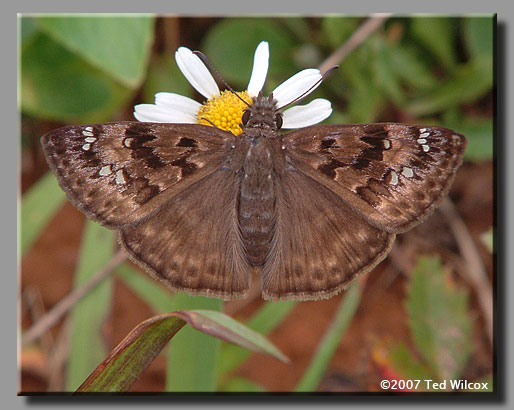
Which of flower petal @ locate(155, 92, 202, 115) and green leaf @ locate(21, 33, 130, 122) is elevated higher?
green leaf @ locate(21, 33, 130, 122)

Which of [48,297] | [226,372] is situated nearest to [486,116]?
[226,372]

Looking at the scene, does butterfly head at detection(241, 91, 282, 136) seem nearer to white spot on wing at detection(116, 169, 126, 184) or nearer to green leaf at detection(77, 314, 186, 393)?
white spot on wing at detection(116, 169, 126, 184)

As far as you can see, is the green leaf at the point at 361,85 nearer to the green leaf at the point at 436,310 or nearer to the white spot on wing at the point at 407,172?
the green leaf at the point at 436,310

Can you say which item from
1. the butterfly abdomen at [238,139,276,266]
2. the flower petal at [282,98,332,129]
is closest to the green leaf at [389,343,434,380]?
the butterfly abdomen at [238,139,276,266]

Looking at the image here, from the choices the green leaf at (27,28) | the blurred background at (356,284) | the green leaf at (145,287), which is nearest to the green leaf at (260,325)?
the blurred background at (356,284)

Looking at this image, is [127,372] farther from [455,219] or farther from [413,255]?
[455,219]

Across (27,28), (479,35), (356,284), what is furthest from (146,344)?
(479,35)

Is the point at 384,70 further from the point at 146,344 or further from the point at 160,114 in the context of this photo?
the point at 146,344
